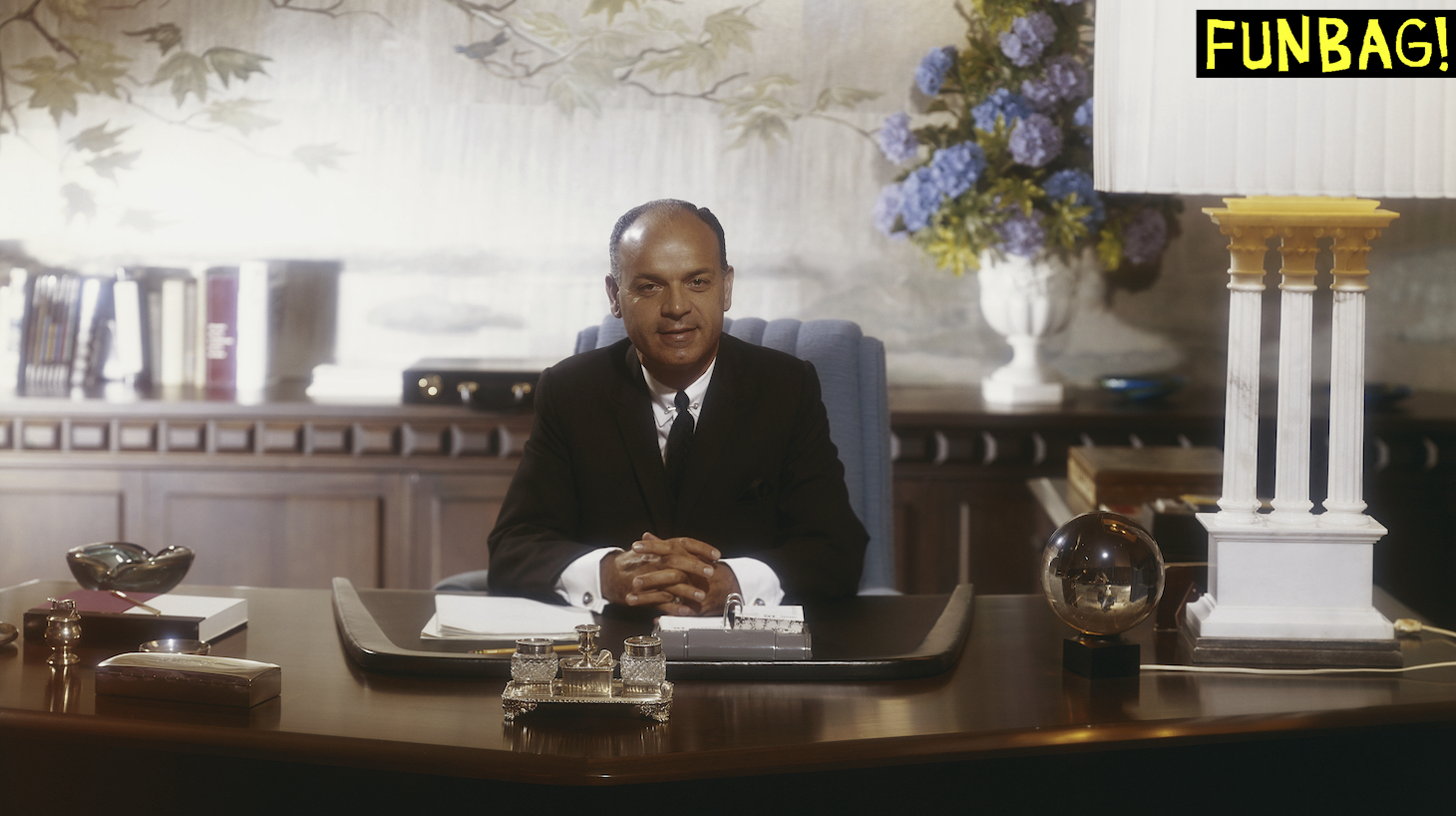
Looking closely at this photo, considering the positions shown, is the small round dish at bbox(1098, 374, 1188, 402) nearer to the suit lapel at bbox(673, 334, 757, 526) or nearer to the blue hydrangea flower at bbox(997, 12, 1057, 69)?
the blue hydrangea flower at bbox(997, 12, 1057, 69)

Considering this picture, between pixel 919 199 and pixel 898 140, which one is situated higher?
pixel 898 140

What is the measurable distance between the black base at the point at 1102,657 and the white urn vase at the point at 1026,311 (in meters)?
1.86

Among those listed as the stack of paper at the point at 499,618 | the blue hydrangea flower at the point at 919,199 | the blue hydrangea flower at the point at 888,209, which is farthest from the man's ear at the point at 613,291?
the blue hydrangea flower at the point at 888,209

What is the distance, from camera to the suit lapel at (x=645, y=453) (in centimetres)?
217

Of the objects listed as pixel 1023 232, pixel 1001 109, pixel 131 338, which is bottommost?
pixel 131 338

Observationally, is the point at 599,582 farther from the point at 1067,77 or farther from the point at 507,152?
the point at 507,152

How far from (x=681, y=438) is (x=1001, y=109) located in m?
1.53

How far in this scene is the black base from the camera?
1.47 metres

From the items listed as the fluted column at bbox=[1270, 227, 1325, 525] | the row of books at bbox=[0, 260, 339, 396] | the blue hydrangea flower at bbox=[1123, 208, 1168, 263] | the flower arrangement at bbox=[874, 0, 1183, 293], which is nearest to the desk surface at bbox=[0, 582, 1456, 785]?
the fluted column at bbox=[1270, 227, 1325, 525]

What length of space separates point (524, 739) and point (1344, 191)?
1106 millimetres

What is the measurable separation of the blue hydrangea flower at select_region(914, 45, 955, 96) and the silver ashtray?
7.83 ft

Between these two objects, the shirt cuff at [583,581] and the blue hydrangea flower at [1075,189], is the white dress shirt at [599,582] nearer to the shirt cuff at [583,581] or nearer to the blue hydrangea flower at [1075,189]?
the shirt cuff at [583,581]

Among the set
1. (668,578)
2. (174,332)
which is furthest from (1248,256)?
(174,332)

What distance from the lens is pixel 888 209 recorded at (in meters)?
3.38
